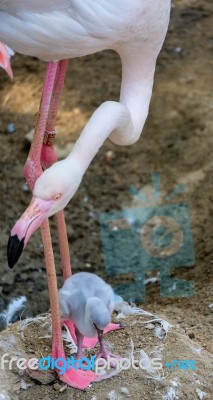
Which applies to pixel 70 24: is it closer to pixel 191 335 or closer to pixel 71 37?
pixel 71 37

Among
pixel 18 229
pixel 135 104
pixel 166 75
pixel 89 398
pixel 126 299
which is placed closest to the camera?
pixel 18 229

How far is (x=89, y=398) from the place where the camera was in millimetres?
3156

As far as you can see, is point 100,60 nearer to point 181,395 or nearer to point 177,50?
point 177,50

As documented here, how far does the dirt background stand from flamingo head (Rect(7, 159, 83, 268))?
1144 millimetres

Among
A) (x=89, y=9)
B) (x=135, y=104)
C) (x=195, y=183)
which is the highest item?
(x=89, y=9)

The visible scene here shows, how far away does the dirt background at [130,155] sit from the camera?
4352 millimetres

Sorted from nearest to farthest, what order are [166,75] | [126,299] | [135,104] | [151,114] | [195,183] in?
[135,104]
[126,299]
[195,183]
[151,114]
[166,75]

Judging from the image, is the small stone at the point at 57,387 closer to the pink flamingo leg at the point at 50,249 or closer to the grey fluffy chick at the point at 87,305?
the pink flamingo leg at the point at 50,249

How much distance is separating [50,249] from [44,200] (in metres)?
0.32

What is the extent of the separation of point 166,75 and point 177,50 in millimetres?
331

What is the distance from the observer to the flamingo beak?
2867 millimetres

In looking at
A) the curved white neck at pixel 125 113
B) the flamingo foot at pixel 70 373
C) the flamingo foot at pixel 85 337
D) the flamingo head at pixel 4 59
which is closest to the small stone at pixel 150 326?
the flamingo foot at pixel 85 337

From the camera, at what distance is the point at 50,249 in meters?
3.20

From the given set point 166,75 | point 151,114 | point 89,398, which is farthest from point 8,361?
point 166,75
